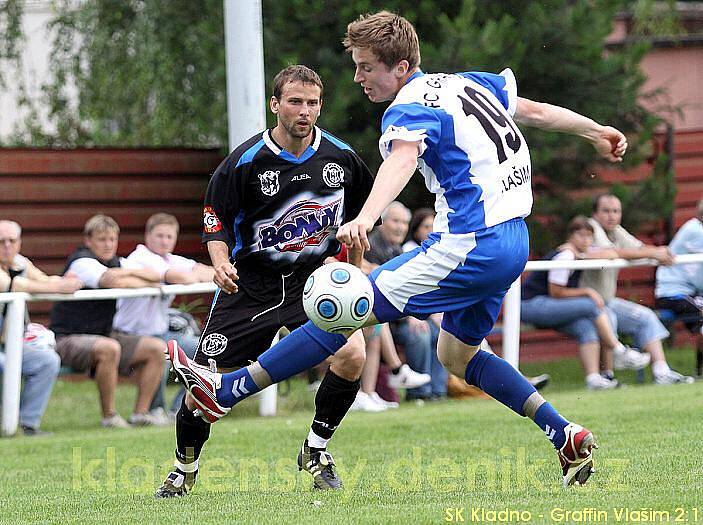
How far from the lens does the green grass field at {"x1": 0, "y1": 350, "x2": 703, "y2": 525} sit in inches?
201

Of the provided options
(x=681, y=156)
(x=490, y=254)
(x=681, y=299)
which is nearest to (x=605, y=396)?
(x=681, y=299)

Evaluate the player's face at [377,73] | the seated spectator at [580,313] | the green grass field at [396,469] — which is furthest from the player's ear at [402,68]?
the seated spectator at [580,313]

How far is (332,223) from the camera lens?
632 cm

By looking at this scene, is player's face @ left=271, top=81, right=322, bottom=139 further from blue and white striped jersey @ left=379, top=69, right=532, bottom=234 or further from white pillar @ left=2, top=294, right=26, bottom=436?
white pillar @ left=2, top=294, right=26, bottom=436

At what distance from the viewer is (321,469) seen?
6.00 metres

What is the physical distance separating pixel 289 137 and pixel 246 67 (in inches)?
164

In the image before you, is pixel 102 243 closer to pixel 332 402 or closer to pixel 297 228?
pixel 297 228

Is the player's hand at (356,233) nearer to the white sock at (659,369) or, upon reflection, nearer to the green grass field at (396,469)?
the green grass field at (396,469)

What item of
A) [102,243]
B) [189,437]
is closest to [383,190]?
[189,437]

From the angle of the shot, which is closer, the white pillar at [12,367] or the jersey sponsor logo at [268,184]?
the jersey sponsor logo at [268,184]

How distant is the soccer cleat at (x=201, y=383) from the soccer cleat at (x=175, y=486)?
508mm

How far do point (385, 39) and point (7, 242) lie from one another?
5208mm

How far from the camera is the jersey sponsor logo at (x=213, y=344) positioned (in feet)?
20.0

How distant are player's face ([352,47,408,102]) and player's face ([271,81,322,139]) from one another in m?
0.57
